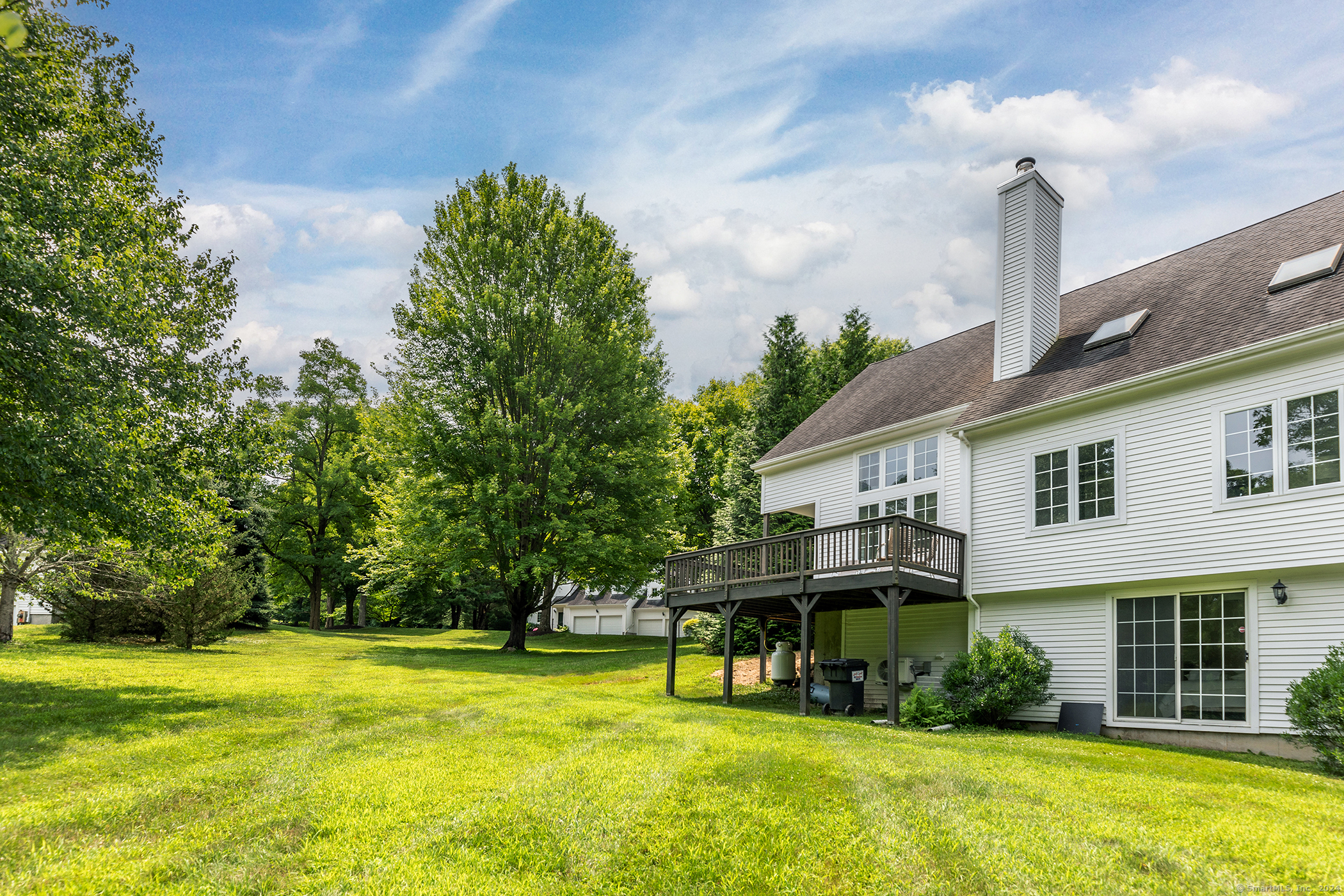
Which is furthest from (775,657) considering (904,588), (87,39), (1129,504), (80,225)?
(87,39)

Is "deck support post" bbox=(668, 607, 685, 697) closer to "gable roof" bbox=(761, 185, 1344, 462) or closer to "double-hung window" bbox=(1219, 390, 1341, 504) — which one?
"gable roof" bbox=(761, 185, 1344, 462)

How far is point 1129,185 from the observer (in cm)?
1401

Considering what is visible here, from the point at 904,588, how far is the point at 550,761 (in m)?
7.09

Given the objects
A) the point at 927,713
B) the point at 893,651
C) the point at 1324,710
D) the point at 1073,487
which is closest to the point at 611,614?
the point at 893,651

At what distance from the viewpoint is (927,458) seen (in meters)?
15.3

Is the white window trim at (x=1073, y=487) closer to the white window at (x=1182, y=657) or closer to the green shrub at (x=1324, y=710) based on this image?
the white window at (x=1182, y=657)

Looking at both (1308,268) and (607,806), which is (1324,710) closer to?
(1308,268)

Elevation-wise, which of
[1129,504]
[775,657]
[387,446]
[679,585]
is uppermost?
[387,446]

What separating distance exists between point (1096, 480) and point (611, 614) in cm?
3875

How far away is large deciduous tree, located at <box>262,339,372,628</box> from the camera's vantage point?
123 feet

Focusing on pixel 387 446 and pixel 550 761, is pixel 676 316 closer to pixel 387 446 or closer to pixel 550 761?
pixel 387 446

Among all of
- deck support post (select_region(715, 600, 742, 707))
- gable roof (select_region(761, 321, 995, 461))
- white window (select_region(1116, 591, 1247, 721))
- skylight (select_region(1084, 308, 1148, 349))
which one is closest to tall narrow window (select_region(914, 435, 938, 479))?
gable roof (select_region(761, 321, 995, 461))

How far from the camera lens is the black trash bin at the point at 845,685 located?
14.8 m

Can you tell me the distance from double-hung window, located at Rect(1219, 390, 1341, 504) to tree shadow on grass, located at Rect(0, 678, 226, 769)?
13822 millimetres
